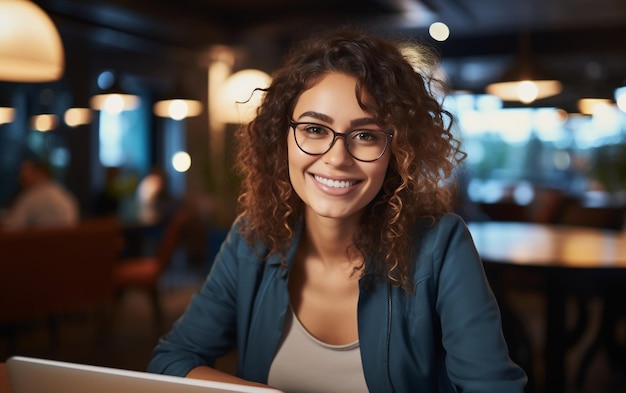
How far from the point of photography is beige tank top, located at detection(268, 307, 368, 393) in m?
1.37

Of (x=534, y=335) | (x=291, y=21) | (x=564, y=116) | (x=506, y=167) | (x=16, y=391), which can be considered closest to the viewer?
(x=16, y=391)

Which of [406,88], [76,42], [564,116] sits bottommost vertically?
[406,88]

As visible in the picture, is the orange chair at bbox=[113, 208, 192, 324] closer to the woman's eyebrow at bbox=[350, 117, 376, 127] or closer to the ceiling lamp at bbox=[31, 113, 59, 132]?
the woman's eyebrow at bbox=[350, 117, 376, 127]

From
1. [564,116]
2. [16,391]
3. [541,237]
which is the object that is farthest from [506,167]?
[16,391]

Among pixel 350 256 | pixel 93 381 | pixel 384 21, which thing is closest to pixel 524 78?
pixel 350 256

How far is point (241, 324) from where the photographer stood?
58.9 inches

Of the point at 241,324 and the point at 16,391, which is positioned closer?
the point at 16,391

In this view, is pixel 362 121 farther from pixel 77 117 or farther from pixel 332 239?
pixel 77 117

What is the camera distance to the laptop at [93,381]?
2.65 feet

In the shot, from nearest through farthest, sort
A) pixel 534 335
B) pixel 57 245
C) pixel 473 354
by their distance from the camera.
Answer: pixel 473 354 < pixel 57 245 < pixel 534 335

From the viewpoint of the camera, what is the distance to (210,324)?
1512 mm

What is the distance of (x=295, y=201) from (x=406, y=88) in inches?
16.0

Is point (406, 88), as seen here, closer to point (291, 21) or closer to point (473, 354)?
point (473, 354)

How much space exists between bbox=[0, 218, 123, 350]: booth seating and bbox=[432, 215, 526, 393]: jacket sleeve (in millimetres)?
3304
